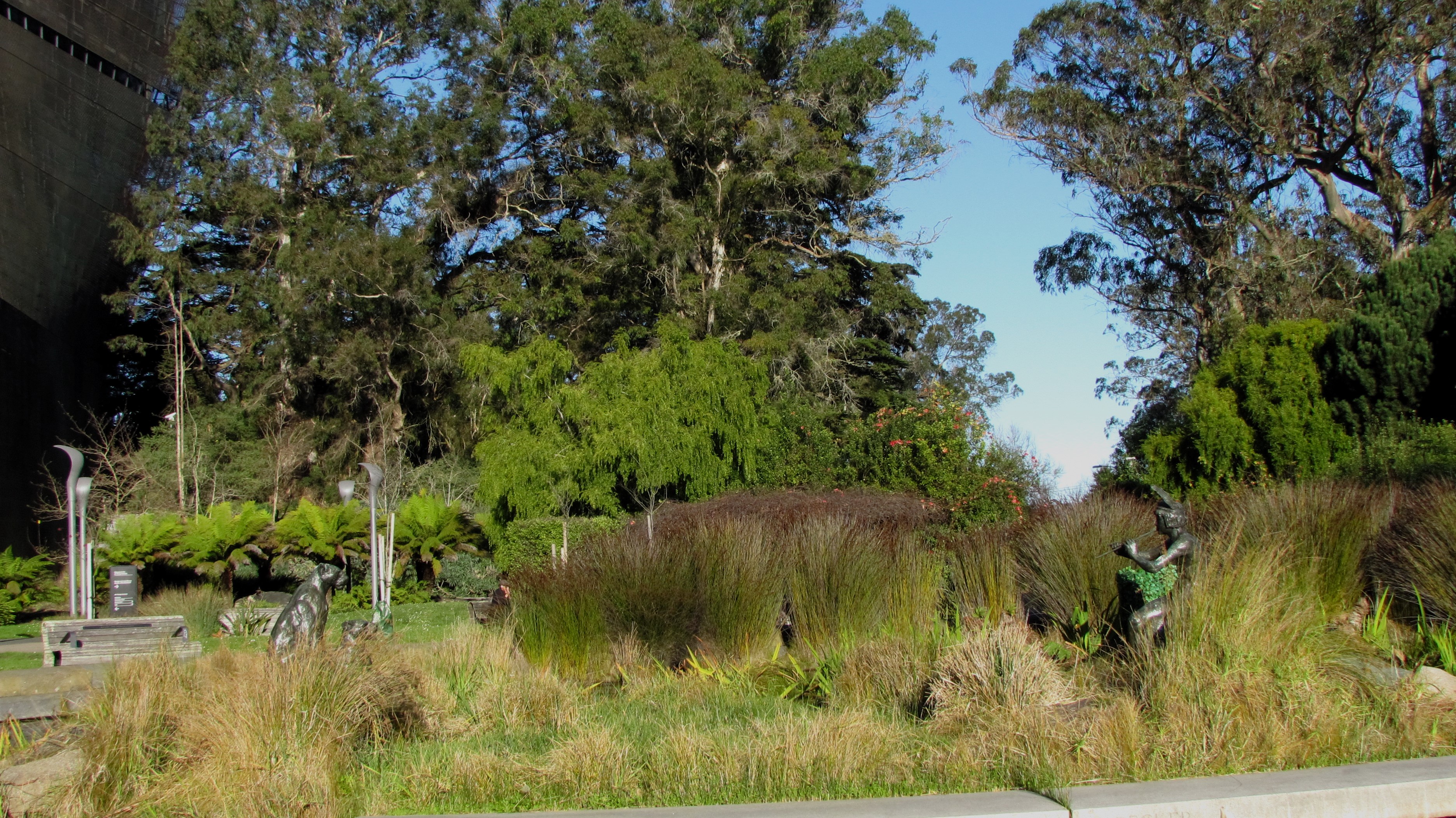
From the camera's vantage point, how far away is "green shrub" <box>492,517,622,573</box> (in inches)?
687

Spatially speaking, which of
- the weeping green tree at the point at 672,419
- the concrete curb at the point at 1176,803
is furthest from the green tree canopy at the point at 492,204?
the concrete curb at the point at 1176,803

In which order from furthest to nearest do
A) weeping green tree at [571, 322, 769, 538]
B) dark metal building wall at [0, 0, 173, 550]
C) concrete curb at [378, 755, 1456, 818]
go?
1. dark metal building wall at [0, 0, 173, 550]
2. weeping green tree at [571, 322, 769, 538]
3. concrete curb at [378, 755, 1456, 818]

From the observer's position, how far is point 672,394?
64.5 ft

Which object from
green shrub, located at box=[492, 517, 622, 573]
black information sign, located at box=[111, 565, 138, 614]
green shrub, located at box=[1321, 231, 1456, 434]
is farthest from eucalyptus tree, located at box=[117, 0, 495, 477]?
green shrub, located at box=[1321, 231, 1456, 434]

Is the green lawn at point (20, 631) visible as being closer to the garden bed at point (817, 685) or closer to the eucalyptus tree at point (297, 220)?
the garden bed at point (817, 685)

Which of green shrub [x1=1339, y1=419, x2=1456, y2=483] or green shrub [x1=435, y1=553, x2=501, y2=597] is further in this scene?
green shrub [x1=435, y1=553, x2=501, y2=597]

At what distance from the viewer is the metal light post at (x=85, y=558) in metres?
13.4

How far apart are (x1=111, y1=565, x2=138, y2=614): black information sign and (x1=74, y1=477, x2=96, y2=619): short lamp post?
0.27 metres

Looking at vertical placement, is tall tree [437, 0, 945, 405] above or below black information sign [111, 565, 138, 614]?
above

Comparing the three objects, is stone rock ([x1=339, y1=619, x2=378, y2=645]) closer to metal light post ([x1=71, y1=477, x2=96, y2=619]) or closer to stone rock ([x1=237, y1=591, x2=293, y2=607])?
metal light post ([x1=71, y1=477, x2=96, y2=619])

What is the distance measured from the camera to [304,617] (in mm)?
6789

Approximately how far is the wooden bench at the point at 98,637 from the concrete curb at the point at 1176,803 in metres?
8.54

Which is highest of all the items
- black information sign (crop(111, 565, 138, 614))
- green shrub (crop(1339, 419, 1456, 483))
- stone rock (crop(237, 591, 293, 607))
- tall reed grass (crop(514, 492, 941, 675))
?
green shrub (crop(1339, 419, 1456, 483))

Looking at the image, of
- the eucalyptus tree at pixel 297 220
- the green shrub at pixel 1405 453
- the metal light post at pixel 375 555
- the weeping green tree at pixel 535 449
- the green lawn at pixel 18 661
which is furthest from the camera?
the eucalyptus tree at pixel 297 220
